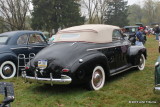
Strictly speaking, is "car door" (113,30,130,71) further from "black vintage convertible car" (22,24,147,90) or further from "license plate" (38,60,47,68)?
"license plate" (38,60,47,68)

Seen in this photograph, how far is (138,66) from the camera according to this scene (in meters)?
7.79

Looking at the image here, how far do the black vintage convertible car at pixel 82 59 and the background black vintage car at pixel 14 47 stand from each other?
199 cm

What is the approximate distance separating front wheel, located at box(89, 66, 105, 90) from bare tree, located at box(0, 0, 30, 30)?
2769cm

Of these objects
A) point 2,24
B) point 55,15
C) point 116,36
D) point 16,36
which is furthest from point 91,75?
point 2,24

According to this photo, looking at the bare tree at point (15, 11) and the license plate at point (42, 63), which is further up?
the bare tree at point (15, 11)

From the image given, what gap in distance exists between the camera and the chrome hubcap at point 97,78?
5.57m

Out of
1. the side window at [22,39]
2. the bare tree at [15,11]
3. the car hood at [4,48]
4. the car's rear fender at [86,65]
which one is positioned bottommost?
the car's rear fender at [86,65]

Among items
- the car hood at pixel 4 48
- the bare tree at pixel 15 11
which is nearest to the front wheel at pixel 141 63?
the car hood at pixel 4 48

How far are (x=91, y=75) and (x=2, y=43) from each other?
4056mm

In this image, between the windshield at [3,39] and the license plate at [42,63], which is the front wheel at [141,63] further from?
the windshield at [3,39]

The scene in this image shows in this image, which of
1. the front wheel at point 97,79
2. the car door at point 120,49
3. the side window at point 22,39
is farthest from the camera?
the side window at point 22,39

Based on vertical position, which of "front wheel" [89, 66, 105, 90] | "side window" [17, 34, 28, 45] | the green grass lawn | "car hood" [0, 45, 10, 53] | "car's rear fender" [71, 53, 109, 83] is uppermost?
"side window" [17, 34, 28, 45]

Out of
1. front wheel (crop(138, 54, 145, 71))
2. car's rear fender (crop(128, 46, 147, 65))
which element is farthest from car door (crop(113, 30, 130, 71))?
front wheel (crop(138, 54, 145, 71))

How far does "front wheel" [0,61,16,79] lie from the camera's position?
24.1ft
